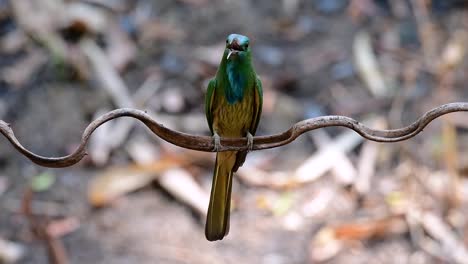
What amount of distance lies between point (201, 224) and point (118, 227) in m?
0.58

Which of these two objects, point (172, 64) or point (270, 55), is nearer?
point (172, 64)

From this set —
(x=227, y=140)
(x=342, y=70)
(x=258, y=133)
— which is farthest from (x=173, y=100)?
(x=227, y=140)

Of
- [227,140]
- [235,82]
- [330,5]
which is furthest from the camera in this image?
[330,5]

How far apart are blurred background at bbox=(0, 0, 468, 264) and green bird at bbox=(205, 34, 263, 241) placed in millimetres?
1656

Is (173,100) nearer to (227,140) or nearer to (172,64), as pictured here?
(172,64)

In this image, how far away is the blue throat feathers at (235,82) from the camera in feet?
6.68

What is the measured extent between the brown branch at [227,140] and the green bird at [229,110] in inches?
12.9

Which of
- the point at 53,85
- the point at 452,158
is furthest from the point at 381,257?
the point at 53,85

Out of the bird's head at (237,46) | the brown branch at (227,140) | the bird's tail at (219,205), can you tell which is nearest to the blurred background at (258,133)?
the bird's tail at (219,205)

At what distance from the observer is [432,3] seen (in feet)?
23.0

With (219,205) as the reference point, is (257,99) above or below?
above

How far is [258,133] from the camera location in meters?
5.75

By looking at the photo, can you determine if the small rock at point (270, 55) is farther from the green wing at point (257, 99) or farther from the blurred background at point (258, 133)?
the green wing at point (257, 99)

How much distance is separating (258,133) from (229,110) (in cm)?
342
